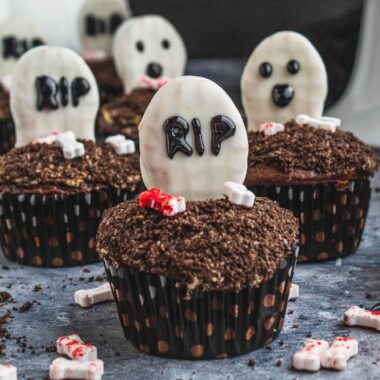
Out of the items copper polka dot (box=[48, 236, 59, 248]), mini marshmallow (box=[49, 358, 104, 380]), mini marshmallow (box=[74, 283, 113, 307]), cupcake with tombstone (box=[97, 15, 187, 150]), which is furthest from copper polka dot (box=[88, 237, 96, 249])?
cupcake with tombstone (box=[97, 15, 187, 150])

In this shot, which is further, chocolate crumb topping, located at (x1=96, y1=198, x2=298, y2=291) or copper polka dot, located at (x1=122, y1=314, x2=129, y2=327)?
copper polka dot, located at (x1=122, y1=314, x2=129, y2=327)

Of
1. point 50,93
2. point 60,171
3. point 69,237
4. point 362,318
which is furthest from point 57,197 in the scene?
point 362,318

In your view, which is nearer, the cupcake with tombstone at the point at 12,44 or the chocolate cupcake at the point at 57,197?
the chocolate cupcake at the point at 57,197

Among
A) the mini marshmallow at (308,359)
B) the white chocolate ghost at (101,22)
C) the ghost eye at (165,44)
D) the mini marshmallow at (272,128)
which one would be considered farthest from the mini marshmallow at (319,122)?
the white chocolate ghost at (101,22)

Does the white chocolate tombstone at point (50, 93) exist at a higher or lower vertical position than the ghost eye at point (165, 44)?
lower

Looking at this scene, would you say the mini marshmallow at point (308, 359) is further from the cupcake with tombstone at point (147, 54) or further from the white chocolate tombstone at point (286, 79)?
the cupcake with tombstone at point (147, 54)

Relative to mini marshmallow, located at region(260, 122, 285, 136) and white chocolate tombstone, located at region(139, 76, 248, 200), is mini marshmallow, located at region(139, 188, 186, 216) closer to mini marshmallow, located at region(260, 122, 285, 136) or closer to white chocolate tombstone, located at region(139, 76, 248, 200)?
white chocolate tombstone, located at region(139, 76, 248, 200)
